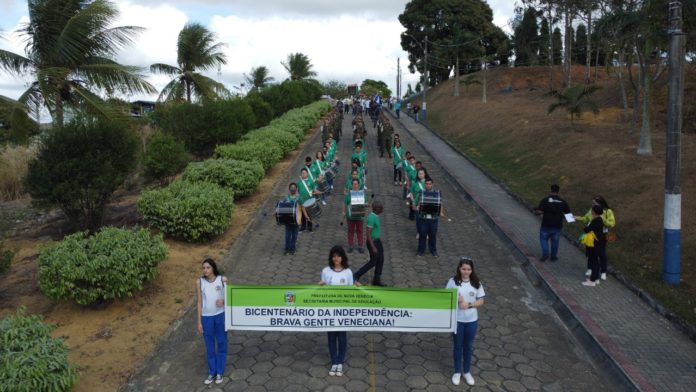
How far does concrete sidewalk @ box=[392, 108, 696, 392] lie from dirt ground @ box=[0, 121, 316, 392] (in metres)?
5.37

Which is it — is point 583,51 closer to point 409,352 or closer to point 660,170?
point 660,170

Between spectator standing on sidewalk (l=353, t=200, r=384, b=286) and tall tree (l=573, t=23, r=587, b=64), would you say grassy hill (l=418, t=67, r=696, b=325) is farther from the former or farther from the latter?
tall tree (l=573, t=23, r=587, b=64)

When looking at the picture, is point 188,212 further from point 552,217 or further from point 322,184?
point 552,217

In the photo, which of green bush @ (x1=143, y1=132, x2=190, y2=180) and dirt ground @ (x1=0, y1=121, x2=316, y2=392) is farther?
green bush @ (x1=143, y1=132, x2=190, y2=180)

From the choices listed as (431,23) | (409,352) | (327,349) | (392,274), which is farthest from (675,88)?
(431,23)

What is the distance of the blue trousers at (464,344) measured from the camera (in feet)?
18.3

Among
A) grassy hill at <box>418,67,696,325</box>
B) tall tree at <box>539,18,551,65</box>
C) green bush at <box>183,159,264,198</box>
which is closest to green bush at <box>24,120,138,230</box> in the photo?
green bush at <box>183,159,264,198</box>

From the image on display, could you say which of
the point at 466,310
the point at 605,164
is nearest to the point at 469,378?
the point at 466,310

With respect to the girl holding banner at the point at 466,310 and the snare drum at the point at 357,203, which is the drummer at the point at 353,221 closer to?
the snare drum at the point at 357,203

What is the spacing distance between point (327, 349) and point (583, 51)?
5248 centimetres

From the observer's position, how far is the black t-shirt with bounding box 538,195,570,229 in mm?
8859

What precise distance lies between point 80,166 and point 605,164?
12.6 m

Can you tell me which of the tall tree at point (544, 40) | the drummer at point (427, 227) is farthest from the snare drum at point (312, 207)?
the tall tree at point (544, 40)

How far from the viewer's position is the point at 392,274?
29.3ft
